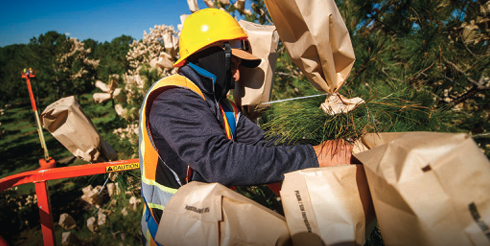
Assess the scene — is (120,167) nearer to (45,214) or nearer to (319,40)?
(45,214)

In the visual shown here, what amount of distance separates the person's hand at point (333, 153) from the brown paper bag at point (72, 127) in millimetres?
1727

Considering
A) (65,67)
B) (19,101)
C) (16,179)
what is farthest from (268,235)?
(19,101)

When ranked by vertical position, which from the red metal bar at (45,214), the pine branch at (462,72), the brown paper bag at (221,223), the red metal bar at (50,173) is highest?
Answer: the pine branch at (462,72)

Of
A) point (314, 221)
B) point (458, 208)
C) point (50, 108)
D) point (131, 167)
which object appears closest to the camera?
point (458, 208)

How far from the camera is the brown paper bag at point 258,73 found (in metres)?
1.63

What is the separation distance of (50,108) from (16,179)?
0.50 meters

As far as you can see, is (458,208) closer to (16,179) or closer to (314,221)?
(314,221)

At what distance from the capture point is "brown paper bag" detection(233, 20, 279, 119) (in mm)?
1629

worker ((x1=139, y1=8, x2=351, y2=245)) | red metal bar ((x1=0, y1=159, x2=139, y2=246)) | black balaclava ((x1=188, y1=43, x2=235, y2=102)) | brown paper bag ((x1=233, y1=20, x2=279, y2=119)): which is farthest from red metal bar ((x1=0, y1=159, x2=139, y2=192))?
brown paper bag ((x1=233, y1=20, x2=279, y2=119))

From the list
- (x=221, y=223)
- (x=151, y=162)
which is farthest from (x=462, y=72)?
(x=151, y=162)

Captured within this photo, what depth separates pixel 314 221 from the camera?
27.2 inches

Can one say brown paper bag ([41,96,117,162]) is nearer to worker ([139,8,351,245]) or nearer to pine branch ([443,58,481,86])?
worker ([139,8,351,245])

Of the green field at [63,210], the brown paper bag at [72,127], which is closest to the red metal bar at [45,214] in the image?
the brown paper bag at [72,127]

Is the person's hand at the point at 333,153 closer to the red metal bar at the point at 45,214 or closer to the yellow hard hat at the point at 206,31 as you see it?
the yellow hard hat at the point at 206,31
